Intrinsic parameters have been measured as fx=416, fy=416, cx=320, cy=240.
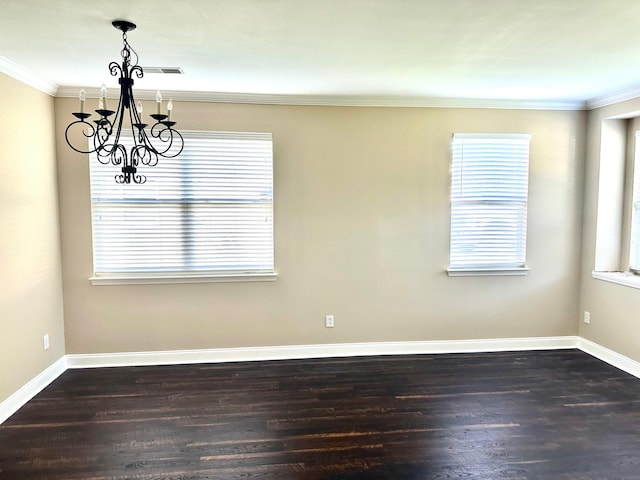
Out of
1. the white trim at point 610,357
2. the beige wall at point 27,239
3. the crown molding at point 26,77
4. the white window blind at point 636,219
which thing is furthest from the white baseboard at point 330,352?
the crown molding at point 26,77

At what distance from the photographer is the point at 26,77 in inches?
122

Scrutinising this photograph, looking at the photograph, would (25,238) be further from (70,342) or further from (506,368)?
(506,368)

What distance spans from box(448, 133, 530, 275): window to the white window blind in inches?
36.3

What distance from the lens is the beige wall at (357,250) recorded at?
3801 millimetres

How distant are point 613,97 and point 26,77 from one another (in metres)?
4.88

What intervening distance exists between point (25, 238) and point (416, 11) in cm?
310

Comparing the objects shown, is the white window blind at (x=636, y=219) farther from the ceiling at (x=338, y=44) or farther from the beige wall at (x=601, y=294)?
the ceiling at (x=338, y=44)

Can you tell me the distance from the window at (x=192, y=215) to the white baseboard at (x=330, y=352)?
0.73 meters

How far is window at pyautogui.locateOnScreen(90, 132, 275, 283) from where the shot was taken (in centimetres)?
373

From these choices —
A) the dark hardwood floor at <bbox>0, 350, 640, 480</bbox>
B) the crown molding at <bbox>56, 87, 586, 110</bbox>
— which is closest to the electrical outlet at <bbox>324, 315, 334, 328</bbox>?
the dark hardwood floor at <bbox>0, 350, 640, 480</bbox>

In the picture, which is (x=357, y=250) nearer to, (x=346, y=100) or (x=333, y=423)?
(x=346, y=100)

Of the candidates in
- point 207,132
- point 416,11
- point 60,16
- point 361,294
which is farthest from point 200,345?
point 416,11

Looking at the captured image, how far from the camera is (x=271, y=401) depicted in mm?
3143

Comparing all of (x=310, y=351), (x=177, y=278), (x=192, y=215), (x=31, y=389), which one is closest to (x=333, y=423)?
(x=310, y=351)
